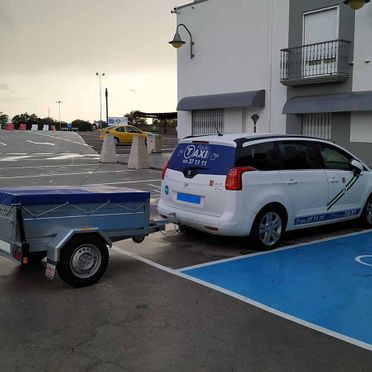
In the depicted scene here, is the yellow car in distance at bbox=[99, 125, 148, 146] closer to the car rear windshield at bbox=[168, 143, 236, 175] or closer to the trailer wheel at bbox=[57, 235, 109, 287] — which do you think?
the car rear windshield at bbox=[168, 143, 236, 175]

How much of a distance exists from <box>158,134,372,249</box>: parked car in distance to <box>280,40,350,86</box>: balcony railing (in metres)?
9.31

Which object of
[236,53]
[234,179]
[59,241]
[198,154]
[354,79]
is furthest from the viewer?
[236,53]

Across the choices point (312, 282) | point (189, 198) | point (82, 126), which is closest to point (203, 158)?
point (189, 198)

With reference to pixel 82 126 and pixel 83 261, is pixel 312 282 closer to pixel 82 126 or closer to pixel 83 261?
pixel 83 261

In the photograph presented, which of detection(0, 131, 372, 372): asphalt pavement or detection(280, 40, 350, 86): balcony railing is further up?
detection(280, 40, 350, 86): balcony railing

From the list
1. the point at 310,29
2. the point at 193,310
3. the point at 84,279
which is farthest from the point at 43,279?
the point at 310,29

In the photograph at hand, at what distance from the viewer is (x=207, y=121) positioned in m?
23.0

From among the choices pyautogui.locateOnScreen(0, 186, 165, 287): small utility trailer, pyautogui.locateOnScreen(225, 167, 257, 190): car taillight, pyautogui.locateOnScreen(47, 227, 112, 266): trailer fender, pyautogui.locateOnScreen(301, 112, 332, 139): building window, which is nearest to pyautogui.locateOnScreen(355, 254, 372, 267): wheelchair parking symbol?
pyautogui.locateOnScreen(225, 167, 257, 190): car taillight

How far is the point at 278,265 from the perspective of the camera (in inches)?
252

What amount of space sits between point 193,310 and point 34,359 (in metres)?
1.61

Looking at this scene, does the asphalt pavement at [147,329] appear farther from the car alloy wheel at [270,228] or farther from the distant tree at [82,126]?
the distant tree at [82,126]

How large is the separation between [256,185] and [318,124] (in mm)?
12201

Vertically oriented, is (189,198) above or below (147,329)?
→ above

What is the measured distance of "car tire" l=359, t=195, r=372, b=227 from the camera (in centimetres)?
872
